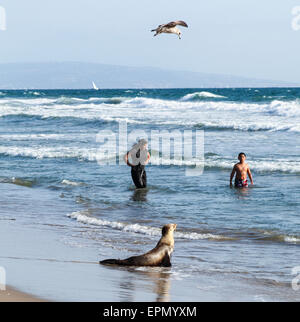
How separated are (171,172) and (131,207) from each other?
180 inches

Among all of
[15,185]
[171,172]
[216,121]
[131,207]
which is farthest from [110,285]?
[216,121]

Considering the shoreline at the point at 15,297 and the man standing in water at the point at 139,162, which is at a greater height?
the man standing in water at the point at 139,162

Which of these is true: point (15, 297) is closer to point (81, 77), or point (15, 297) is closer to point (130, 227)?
point (130, 227)

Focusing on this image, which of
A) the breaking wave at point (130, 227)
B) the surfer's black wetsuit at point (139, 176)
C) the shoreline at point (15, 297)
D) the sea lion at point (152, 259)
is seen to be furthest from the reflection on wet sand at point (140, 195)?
the shoreline at point (15, 297)

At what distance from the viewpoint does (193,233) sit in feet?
31.3

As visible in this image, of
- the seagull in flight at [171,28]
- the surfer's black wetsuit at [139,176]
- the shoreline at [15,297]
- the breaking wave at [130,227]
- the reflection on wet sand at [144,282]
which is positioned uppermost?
the seagull in flight at [171,28]

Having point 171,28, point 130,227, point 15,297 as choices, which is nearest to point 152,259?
point 15,297

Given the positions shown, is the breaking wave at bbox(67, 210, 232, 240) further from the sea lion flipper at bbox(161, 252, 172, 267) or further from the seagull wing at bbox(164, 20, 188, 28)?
the seagull wing at bbox(164, 20, 188, 28)

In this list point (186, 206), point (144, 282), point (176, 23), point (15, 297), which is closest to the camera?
point (15, 297)

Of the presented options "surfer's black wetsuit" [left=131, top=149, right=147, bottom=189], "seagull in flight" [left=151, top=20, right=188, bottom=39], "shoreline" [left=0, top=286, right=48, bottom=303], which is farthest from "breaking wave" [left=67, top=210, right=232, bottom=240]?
"shoreline" [left=0, top=286, right=48, bottom=303]

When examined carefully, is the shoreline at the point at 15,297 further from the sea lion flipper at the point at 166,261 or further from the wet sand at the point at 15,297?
the sea lion flipper at the point at 166,261
